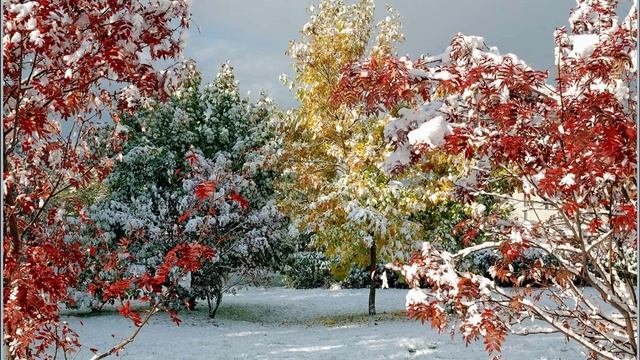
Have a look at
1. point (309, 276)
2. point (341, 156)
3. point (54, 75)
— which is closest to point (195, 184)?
point (341, 156)

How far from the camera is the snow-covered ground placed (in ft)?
35.9

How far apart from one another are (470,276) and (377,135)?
10218 millimetres

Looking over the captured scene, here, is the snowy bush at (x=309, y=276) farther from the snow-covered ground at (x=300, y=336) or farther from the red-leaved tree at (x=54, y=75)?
the red-leaved tree at (x=54, y=75)

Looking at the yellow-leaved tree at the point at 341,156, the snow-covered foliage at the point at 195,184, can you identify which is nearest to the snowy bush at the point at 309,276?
the snow-covered foliage at the point at 195,184

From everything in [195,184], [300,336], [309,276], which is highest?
[195,184]

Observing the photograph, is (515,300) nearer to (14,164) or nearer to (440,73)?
(440,73)

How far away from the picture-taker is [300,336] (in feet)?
46.3

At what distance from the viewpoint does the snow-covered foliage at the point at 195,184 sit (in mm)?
16562

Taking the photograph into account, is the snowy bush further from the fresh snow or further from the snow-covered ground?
the fresh snow

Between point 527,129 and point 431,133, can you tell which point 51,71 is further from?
point 527,129

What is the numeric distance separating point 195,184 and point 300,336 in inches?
181

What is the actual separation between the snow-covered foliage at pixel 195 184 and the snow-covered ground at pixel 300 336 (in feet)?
4.96

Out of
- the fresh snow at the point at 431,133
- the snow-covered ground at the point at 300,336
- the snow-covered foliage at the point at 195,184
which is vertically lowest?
the snow-covered ground at the point at 300,336

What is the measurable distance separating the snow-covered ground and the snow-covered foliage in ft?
4.96
